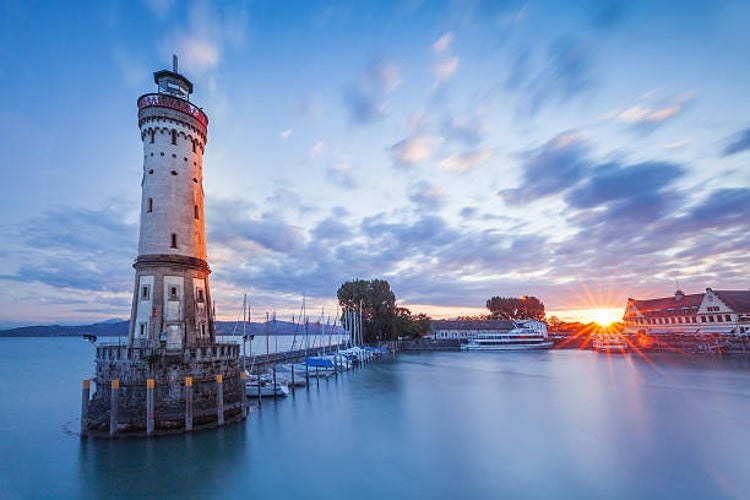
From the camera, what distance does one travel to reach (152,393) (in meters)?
24.2

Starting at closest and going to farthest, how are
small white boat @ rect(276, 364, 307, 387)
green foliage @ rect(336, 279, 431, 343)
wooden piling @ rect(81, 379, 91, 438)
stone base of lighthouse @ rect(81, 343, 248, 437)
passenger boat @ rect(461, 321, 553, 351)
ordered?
1. stone base of lighthouse @ rect(81, 343, 248, 437)
2. wooden piling @ rect(81, 379, 91, 438)
3. small white boat @ rect(276, 364, 307, 387)
4. green foliage @ rect(336, 279, 431, 343)
5. passenger boat @ rect(461, 321, 553, 351)

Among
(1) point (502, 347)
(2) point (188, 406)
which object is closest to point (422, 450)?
(2) point (188, 406)

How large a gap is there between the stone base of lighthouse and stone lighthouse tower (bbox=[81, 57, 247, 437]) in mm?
57

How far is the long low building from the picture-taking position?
272 ft

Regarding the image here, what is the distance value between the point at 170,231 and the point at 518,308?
147 meters

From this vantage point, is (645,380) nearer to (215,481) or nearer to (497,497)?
(497,497)

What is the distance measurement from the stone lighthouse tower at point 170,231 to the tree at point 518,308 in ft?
465

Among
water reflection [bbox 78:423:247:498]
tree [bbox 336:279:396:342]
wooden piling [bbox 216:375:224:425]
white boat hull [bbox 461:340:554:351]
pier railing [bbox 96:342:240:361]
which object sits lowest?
white boat hull [bbox 461:340:554:351]

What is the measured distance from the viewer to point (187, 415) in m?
24.9

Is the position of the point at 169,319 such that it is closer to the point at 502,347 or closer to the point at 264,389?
the point at 264,389

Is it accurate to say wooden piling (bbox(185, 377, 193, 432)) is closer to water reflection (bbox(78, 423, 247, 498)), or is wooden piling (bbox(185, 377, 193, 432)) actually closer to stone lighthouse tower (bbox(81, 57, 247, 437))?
stone lighthouse tower (bbox(81, 57, 247, 437))

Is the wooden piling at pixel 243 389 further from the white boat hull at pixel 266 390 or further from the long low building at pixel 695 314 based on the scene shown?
the long low building at pixel 695 314

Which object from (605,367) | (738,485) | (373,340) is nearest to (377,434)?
(738,485)

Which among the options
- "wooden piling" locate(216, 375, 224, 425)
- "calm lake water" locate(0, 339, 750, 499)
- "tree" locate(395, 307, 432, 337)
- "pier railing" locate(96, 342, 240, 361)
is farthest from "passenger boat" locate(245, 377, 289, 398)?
"tree" locate(395, 307, 432, 337)
